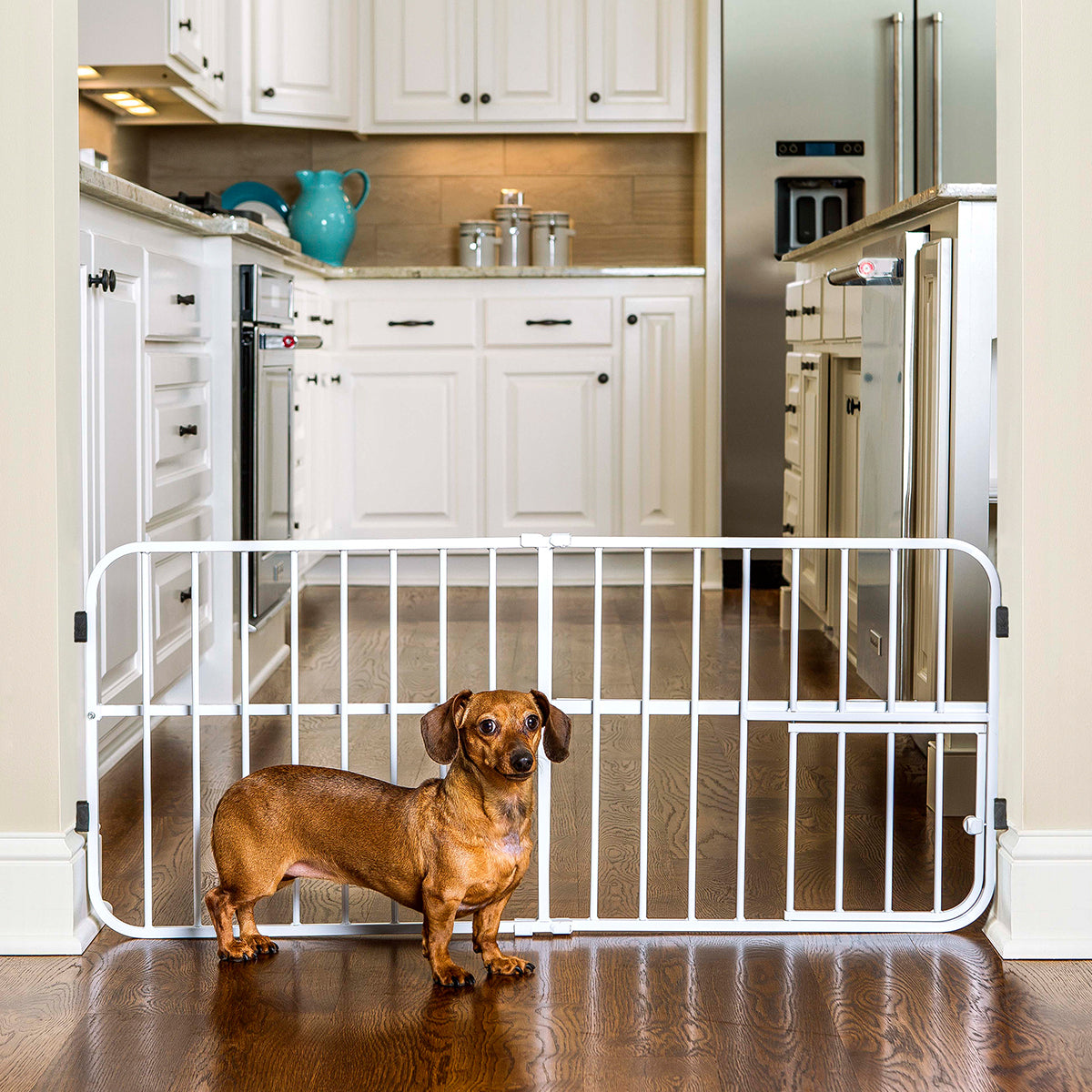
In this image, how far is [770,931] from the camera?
1.71m

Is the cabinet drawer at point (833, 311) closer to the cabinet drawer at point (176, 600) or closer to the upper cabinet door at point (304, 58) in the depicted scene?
the cabinet drawer at point (176, 600)

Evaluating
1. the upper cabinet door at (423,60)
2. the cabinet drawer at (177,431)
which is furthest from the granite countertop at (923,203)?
the upper cabinet door at (423,60)

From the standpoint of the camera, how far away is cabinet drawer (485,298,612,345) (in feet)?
14.8

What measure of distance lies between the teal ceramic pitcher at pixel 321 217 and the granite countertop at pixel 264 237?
379 millimetres

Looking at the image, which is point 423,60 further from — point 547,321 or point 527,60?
point 547,321

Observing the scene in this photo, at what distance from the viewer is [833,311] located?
304 centimetres

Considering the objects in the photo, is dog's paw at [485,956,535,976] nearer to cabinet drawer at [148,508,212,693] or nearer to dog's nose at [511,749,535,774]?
dog's nose at [511,749,535,774]

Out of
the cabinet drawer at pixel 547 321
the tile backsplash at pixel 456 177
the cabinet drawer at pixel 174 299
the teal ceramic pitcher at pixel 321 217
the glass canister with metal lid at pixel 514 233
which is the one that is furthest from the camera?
the tile backsplash at pixel 456 177

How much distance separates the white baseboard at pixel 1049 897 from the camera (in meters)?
1.65

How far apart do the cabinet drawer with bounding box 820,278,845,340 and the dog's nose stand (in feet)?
5.57

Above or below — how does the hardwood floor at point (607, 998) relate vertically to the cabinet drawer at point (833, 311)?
below

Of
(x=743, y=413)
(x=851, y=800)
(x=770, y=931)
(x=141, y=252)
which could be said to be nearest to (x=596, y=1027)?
(x=770, y=931)

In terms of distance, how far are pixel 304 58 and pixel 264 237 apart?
6.03ft

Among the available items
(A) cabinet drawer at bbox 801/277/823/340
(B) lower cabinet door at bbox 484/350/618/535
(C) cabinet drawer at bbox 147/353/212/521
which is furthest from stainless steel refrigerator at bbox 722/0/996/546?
(C) cabinet drawer at bbox 147/353/212/521
